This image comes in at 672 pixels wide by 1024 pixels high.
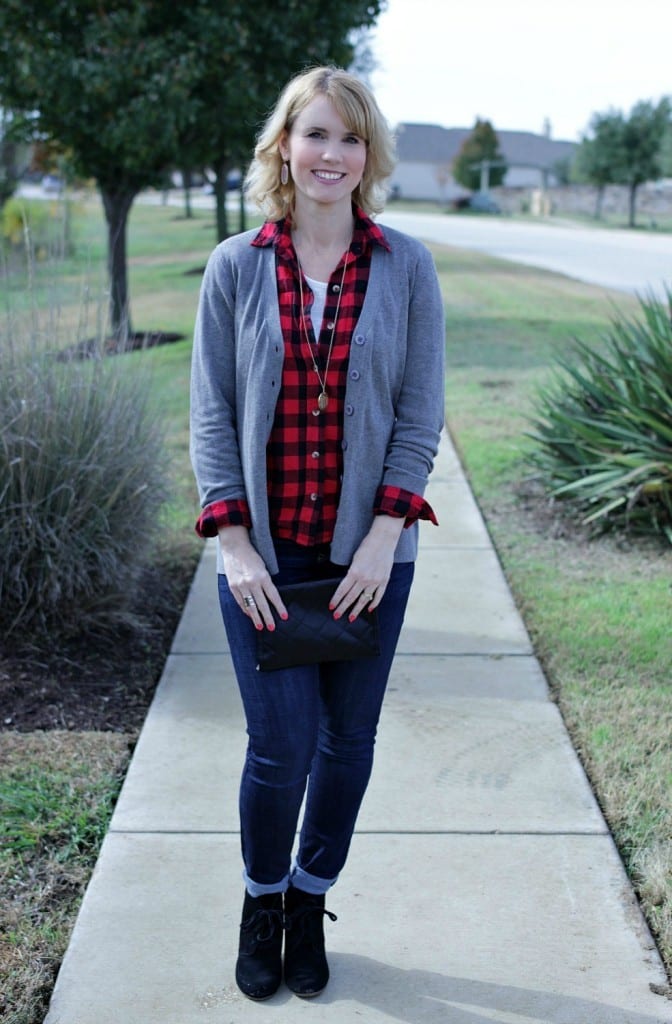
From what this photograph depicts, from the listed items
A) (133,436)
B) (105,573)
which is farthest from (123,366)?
(105,573)

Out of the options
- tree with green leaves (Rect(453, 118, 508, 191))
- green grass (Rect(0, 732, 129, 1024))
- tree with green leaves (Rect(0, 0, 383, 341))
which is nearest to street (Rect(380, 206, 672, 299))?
tree with green leaves (Rect(0, 0, 383, 341))

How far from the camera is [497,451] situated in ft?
26.2

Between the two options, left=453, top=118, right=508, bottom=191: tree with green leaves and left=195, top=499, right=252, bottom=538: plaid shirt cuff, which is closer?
left=195, top=499, right=252, bottom=538: plaid shirt cuff

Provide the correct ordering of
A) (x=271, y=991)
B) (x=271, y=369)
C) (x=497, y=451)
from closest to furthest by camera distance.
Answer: (x=271, y=369), (x=271, y=991), (x=497, y=451)

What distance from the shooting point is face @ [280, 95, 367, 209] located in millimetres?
2471

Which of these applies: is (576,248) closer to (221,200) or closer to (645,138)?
(221,200)

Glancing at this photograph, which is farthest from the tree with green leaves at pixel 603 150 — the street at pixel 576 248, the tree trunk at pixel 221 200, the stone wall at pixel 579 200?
the tree trunk at pixel 221 200

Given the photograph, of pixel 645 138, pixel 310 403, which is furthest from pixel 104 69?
pixel 645 138

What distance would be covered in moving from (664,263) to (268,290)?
2346 cm

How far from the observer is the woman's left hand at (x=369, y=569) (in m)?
2.49

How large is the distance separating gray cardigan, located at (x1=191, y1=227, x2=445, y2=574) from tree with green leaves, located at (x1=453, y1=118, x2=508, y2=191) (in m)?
72.4

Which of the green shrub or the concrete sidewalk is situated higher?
the green shrub

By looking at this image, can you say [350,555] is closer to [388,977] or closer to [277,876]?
[277,876]

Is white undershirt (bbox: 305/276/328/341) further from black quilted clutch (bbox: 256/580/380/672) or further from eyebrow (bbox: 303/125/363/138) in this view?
black quilted clutch (bbox: 256/580/380/672)
